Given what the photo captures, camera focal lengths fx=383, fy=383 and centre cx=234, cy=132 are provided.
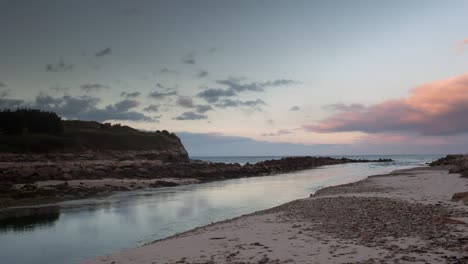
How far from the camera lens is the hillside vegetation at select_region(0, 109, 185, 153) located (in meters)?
68.2

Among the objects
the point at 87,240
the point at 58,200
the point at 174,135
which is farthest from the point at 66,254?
the point at 174,135

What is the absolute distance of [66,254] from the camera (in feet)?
49.1

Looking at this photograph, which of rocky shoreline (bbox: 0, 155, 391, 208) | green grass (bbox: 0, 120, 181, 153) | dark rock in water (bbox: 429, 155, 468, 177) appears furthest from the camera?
green grass (bbox: 0, 120, 181, 153)

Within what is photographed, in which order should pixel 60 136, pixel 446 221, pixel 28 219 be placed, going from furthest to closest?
pixel 60 136, pixel 28 219, pixel 446 221

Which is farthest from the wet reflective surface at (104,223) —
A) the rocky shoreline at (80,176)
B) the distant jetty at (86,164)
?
the distant jetty at (86,164)

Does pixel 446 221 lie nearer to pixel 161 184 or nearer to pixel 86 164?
pixel 161 184

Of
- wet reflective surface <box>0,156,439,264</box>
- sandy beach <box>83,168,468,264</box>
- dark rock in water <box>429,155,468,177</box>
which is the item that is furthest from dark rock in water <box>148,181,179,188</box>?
dark rock in water <box>429,155,468,177</box>

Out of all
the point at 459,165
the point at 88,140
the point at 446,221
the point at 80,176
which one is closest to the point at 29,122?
the point at 88,140

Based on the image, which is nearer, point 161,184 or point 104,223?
point 104,223

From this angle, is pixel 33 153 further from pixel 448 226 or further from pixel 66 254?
pixel 448 226

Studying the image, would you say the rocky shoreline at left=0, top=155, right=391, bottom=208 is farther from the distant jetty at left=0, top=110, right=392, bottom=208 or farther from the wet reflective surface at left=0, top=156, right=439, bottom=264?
the wet reflective surface at left=0, top=156, right=439, bottom=264

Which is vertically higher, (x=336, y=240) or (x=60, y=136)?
(x=60, y=136)

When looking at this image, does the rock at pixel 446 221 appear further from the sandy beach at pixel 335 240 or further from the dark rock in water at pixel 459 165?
the dark rock in water at pixel 459 165

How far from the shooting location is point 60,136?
266ft
